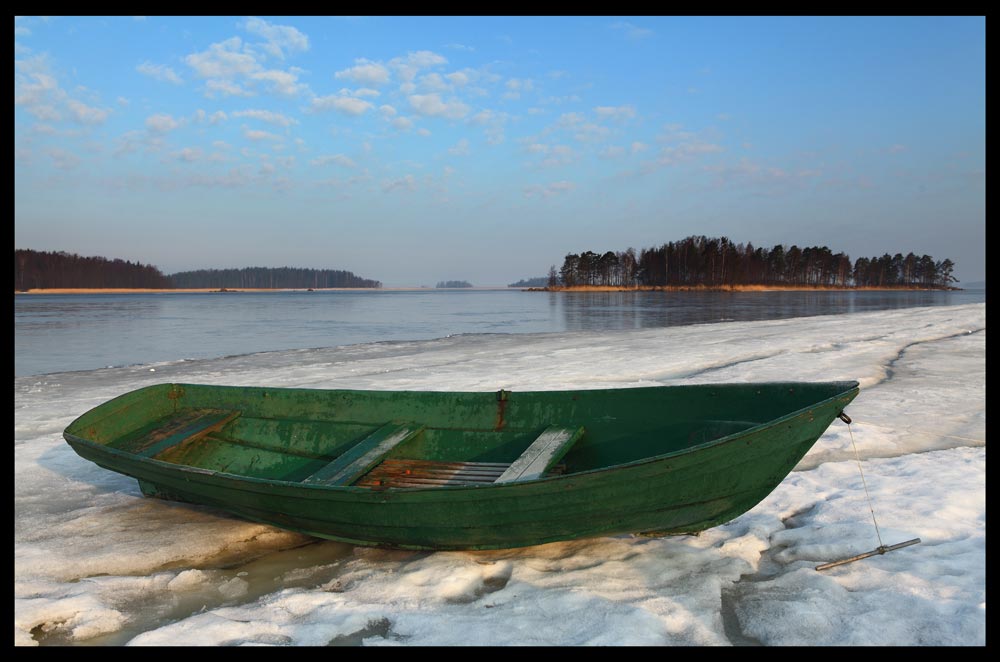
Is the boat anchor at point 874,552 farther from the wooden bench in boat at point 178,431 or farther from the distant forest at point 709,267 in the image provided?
the distant forest at point 709,267

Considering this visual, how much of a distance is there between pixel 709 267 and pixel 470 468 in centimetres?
9139

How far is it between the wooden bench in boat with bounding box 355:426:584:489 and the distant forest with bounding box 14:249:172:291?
115886 millimetres

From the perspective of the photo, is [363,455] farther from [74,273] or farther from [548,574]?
[74,273]

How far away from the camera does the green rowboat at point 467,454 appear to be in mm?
3336

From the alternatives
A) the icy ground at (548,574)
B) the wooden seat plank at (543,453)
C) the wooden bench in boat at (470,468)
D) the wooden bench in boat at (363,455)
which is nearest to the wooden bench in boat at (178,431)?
the icy ground at (548,574)

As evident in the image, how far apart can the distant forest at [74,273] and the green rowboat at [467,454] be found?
11457 cm

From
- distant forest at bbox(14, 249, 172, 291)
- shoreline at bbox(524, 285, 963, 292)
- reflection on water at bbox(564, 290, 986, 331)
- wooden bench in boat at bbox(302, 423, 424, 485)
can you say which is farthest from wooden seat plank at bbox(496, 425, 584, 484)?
distant forest at bbox(14, 249, 172, 291)

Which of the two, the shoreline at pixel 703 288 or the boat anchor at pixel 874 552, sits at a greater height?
the shoreline at pixel 703 288

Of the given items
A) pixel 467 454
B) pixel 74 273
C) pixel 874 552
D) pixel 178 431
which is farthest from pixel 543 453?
pixel 74 273

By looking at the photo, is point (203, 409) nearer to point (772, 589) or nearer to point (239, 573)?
point (239, 573)

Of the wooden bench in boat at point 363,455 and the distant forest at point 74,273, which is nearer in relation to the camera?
the wooden bench in boat at point 363,455

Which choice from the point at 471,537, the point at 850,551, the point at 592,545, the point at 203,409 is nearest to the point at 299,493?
the point at 471,537

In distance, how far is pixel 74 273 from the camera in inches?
4380
